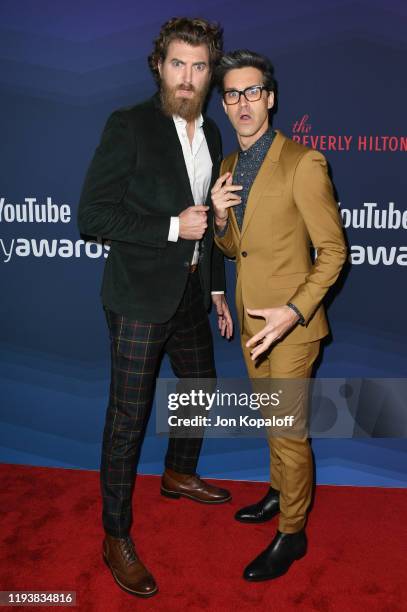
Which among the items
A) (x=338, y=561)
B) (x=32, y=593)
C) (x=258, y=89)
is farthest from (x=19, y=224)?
(x=338, y=561)

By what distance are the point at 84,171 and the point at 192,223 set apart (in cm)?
102

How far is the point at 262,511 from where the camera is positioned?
305 cm

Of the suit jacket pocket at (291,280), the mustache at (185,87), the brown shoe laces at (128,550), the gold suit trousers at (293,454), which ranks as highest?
the mustache at (185,87)

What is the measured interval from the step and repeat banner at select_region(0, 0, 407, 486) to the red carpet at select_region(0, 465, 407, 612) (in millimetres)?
246

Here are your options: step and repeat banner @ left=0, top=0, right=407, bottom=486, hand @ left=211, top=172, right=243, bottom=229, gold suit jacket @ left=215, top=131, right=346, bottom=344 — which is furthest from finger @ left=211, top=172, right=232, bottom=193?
step and repeat banner @ left=0, top=0, right=407, bottom=486

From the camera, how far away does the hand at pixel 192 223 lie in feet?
8.04

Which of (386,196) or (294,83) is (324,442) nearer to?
(386,196)

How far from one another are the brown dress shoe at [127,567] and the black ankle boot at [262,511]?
639mm

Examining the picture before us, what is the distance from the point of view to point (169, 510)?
3182 millimetres

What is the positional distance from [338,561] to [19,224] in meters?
2.32

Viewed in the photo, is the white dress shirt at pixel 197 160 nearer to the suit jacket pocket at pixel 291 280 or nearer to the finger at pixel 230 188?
the finger at pixel 230 188

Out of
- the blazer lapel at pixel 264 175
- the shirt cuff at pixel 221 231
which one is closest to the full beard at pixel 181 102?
the blazer lapel at pixel 264 175

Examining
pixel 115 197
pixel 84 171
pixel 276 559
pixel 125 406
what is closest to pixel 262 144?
pixel 115 197

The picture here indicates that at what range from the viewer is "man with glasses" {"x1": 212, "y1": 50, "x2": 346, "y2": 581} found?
7.63 ft
